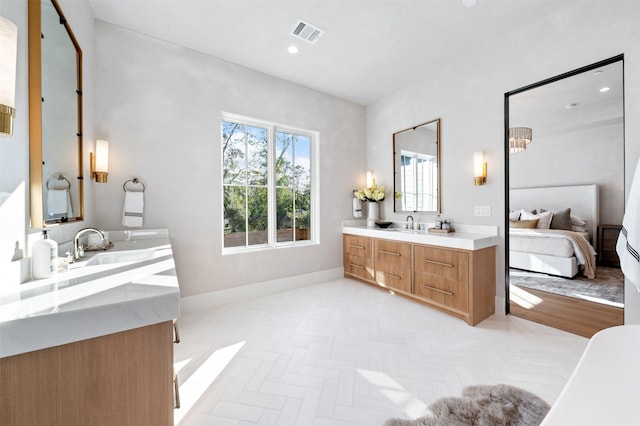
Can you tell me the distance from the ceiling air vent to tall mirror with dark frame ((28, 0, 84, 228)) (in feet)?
5.71

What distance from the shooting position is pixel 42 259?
1.09 metres

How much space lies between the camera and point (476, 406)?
1.42 m

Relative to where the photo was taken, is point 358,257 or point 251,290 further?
point 358,257

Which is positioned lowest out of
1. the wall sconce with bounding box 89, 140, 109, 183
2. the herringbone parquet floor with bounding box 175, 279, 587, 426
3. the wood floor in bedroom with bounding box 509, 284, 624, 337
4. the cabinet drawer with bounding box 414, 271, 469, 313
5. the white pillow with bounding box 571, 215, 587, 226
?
the herringbone parquet floor with bounding box 175, 279, 587, 426

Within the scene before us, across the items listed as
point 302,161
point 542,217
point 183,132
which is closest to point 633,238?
point 542,217

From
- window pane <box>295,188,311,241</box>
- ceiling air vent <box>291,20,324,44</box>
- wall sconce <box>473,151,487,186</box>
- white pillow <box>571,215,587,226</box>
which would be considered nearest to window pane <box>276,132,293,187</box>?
window pane <box>295,188,311,241</box>

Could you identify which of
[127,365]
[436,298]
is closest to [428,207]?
[436,298]

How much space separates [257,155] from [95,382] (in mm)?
2926

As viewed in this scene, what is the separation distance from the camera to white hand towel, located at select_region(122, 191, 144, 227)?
2.42 meters

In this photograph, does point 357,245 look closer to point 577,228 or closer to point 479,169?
point 479,169

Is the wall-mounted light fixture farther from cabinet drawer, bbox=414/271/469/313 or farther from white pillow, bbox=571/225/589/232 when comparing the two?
cabinet drawer, bbox=414/271/469/313

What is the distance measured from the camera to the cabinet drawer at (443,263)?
8.35 feet

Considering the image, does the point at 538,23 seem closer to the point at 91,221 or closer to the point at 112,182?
the point at 112,182

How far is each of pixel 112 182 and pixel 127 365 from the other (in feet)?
7.42
